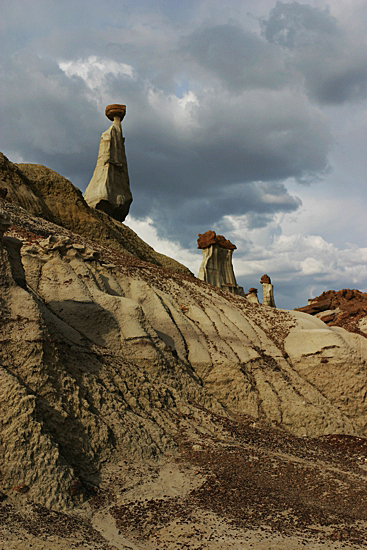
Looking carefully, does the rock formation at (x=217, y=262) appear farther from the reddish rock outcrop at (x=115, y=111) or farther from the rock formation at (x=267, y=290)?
the reddish rock outcrop at (x=115, y=111)

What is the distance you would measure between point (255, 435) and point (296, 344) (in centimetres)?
548

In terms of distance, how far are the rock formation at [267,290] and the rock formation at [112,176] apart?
15543 millimetres

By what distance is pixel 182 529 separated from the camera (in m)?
6.50

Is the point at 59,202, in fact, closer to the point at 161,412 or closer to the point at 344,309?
the point at 344,309

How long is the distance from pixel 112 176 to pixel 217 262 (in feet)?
36.3

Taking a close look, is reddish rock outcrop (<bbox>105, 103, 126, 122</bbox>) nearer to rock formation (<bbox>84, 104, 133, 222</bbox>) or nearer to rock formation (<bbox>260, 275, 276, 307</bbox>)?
rock formation (<bbox>84, 104, 133, 222</bbox>)

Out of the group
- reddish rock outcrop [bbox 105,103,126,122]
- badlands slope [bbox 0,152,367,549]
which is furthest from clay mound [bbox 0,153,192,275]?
reddish rock outcrop [bbox 105,103,126,122]

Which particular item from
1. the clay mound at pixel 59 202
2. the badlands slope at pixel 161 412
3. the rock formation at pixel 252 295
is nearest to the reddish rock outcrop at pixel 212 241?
the rock formation at pixel 252 295

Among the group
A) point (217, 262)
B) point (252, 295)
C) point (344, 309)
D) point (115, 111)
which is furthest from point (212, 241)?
point (344, 309)

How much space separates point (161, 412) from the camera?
35.2ft

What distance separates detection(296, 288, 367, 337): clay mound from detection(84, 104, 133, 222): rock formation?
1582cm

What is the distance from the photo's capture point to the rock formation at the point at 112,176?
34.0m

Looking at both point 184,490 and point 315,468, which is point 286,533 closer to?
point 184,490

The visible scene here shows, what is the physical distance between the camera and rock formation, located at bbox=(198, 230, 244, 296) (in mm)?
38438
